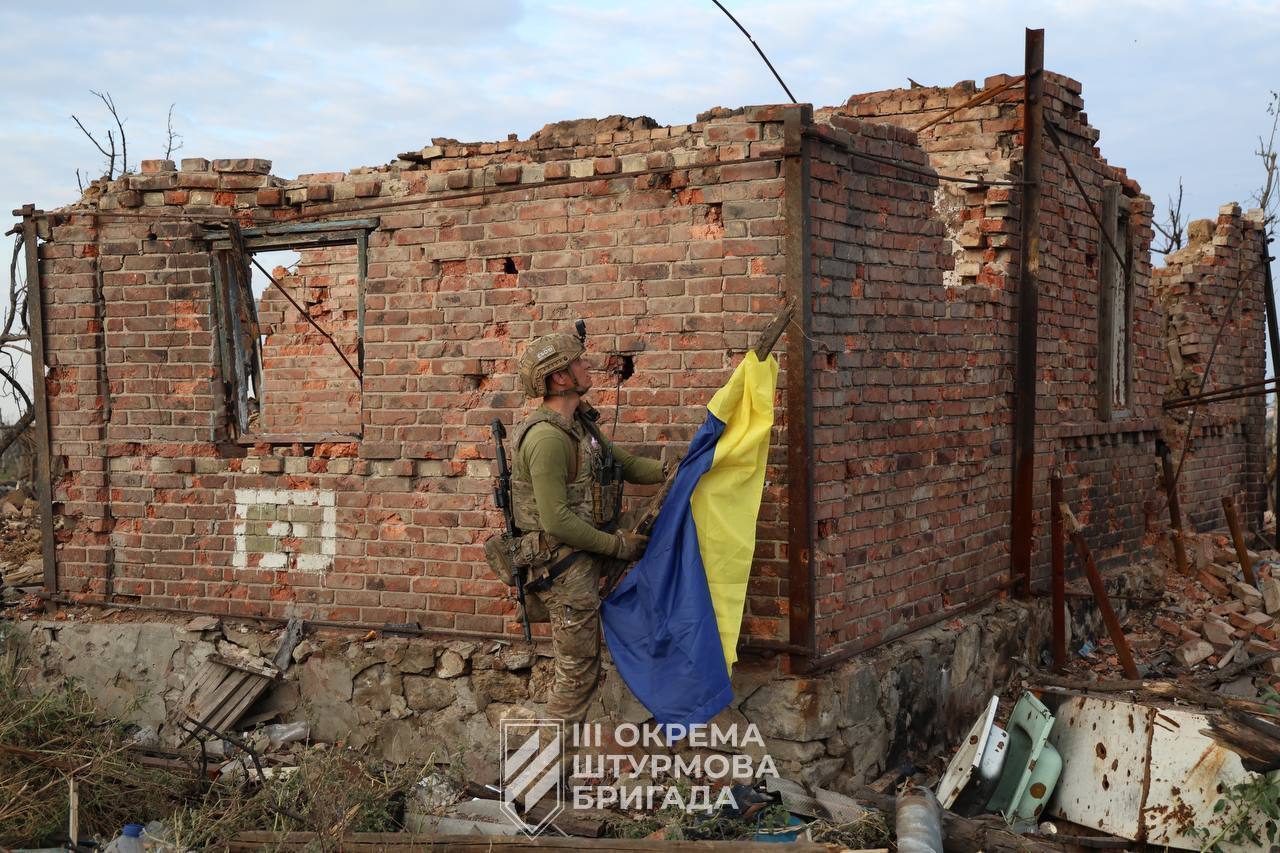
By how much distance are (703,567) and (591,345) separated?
130 centimetres

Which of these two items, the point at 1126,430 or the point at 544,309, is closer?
the point at 544,309

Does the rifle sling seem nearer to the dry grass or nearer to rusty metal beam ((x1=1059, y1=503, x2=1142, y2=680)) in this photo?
the dry grass

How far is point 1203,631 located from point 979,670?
2764mm

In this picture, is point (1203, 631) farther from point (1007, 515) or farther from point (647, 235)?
point (647, 235)

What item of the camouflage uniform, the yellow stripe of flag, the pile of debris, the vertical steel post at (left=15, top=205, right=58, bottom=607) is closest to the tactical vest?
the camouflage uniform

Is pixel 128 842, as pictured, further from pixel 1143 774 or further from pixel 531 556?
pixel 1143 774

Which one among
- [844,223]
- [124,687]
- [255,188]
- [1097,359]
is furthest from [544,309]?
[1097,359]

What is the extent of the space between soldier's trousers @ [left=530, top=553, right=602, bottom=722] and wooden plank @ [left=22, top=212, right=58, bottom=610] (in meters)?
3.44

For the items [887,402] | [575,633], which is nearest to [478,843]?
[575,633]

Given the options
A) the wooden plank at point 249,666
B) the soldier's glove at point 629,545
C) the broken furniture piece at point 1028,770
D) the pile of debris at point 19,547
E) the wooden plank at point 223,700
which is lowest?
the broken furniture piece at point 1028,770

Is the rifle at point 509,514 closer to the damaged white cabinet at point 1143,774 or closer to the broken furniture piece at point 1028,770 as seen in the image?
the broken furniture piece at point 1028,770

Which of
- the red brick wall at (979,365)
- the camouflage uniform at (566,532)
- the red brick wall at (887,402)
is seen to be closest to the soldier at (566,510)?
the camouflage uniform at (566,532)

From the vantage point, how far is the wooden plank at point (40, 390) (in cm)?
679

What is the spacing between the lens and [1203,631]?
8539mm
